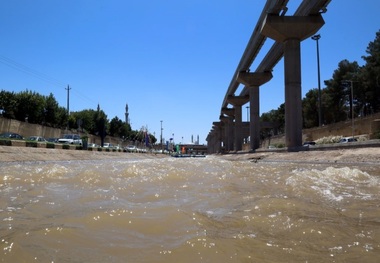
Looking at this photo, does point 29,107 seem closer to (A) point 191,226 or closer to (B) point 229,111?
(B) point 229,111

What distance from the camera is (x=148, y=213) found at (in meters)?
4.41

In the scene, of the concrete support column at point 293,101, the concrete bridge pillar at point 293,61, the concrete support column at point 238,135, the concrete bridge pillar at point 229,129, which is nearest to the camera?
the concrete bridge pillar at point 293,61

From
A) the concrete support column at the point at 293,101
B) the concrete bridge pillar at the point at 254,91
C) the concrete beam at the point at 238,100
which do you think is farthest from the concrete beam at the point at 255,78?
the concrete support column at the point at 293,101

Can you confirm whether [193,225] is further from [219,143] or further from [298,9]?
[219,143]

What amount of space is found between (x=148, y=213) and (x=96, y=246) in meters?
1.44

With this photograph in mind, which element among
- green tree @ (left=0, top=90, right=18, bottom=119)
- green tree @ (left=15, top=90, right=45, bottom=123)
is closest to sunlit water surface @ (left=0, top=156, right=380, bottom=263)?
green tree @ (left=0, top=90, right=18, bottom=119)

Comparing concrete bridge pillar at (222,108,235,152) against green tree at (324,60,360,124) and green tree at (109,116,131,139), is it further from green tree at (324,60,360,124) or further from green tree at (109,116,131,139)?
green tree at (109,116,131,139)

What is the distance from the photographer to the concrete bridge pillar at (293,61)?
28.4 meters

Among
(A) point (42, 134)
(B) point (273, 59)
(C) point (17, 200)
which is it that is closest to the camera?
(C) point (17, 200)

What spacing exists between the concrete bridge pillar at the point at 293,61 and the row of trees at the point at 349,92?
3837cm

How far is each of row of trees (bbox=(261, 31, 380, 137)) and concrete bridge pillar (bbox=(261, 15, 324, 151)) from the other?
3837 centimetres

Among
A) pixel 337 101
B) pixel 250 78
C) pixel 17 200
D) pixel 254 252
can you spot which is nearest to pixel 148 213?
pixel 254 252

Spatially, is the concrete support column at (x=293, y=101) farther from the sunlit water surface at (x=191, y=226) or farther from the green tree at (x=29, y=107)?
the green tree at (x=29, y=107)

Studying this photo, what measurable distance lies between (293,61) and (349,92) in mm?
51919
